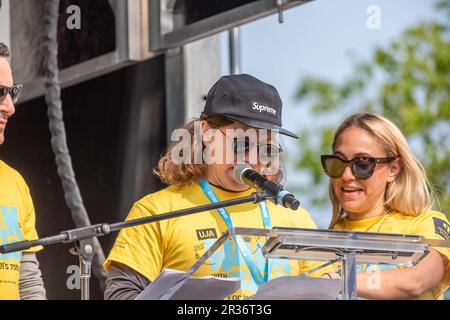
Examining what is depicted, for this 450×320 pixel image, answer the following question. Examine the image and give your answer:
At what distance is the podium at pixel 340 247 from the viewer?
2.98 m

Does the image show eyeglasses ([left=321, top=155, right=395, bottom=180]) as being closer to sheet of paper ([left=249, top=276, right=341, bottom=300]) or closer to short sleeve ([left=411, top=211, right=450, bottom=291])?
short sleeve ([left=411, top=211, right=450, bottom=291])

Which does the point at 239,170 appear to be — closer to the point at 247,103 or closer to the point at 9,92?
the point at 247,103

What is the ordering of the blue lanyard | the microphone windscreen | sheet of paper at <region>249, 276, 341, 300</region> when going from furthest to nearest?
the blue lanyard → the microphone windscreen → sheet of paper at <region>249, 276, 341, 300</region>

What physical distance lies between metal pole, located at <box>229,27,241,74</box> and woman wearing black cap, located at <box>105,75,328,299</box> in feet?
4.33

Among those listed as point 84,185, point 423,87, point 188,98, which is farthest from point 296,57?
point 423,87

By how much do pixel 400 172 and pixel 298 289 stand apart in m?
1.28

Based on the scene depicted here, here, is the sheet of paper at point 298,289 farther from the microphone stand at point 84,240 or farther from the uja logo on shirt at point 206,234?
the uja logo on shirt at point 206,234

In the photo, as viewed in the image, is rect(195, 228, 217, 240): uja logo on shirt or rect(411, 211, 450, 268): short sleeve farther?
rect(411, 211, 450, 268): short sleeve

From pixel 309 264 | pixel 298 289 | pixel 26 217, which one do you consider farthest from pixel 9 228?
pixel 298 289

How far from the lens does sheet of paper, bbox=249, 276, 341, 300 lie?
2914 millimetres

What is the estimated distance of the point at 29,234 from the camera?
12.5ft

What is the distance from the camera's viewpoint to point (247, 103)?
12.6 feet

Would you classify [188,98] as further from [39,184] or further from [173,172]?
[173,172]

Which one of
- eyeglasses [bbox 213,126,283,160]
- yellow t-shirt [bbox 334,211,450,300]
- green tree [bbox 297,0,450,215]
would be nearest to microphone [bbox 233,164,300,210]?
eyeglasses [bbox 213,126,283,160]
